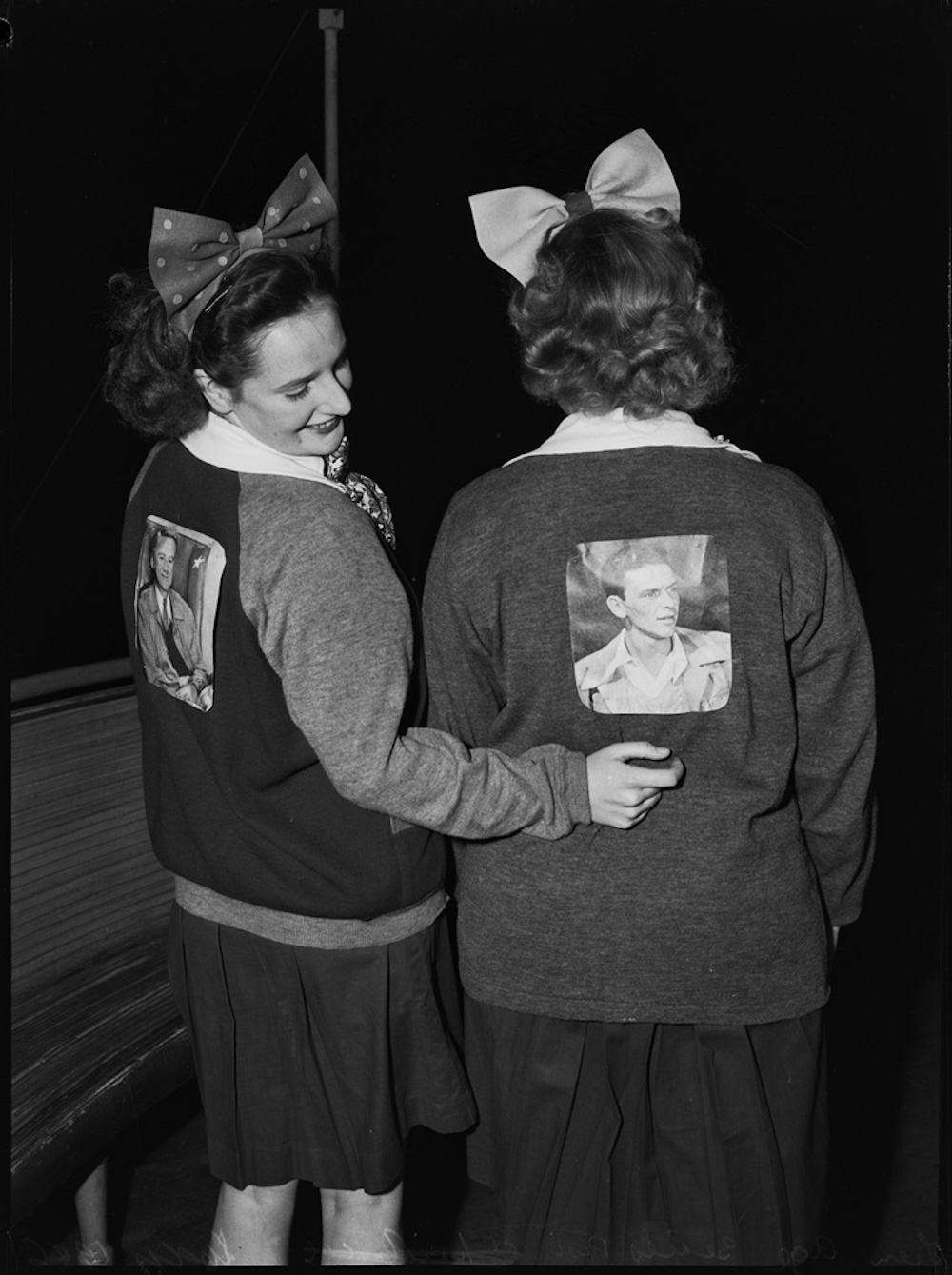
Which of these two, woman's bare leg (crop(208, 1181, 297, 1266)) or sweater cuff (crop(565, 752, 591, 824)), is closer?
sweater cuff (crop(565, 752, 591, 824))

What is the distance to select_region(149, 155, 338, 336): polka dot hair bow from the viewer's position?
184cm

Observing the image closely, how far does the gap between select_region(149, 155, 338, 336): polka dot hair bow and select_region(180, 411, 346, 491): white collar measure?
0.44 ft

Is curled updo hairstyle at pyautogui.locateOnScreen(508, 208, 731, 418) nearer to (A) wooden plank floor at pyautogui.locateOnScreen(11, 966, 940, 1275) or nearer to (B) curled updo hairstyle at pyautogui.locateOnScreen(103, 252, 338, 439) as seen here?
(B) curled updo hairstyle at pyautogui.locateOnScreen(103, 252, 338, 439)

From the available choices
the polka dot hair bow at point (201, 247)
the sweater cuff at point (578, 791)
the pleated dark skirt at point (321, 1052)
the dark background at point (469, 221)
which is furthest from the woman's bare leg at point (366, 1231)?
the polka dot hair bow at point (201, 247)

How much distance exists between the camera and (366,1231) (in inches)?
79.0

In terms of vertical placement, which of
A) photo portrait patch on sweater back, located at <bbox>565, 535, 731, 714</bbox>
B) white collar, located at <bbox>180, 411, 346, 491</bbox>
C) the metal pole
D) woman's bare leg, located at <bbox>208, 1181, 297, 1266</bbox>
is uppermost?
the metal pole

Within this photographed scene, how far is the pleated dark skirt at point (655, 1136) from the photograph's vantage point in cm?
→ 186

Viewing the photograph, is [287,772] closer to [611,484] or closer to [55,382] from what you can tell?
[611,484]

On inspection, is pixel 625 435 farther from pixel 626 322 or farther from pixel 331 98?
pixel 331 98

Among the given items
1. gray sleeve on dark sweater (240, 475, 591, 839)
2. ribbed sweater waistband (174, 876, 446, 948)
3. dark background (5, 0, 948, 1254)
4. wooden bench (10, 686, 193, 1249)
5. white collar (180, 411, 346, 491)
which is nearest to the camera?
gray sleeve on dark sweater (240, 475, 591, 839)

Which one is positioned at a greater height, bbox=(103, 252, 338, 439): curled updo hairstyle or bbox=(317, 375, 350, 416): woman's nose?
bbox=(103, 252, 338, 439): curled updo hairstyle

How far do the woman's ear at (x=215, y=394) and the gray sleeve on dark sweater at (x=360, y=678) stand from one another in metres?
0.12

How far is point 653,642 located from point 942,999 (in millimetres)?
686

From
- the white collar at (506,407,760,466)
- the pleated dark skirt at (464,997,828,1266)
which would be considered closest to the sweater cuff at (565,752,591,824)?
the pleated dark skirt at (464,997,828,1266)
